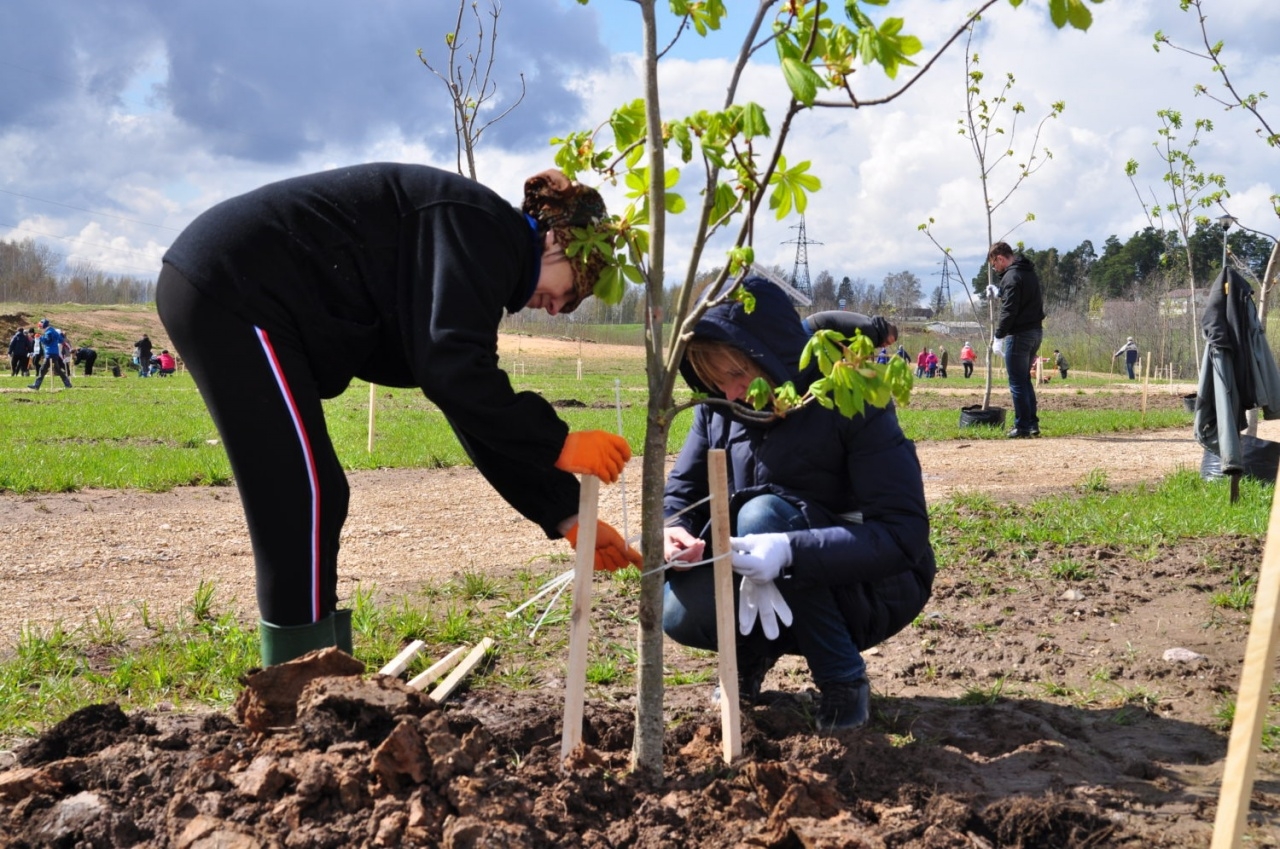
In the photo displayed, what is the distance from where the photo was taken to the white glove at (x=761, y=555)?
2.61 meters

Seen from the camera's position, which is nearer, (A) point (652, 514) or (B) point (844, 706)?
(A) point (652, 514)

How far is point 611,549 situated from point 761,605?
0.44 m

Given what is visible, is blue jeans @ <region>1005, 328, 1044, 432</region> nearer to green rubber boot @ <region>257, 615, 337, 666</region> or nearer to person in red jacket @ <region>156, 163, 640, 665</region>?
person in red jacket @ <region>156, 163, 640, 665</region>

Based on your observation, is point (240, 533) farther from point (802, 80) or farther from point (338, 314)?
point (802, 80)

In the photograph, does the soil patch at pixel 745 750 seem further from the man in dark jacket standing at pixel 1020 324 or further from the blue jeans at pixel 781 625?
the man in dark jacket standing at pixel 1020 324

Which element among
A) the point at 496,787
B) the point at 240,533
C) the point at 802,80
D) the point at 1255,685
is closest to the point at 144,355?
the point at 240,533

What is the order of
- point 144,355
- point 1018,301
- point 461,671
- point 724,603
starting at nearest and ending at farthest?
point 724,603 < point 461,671 < point 1018,301 < point 144,355

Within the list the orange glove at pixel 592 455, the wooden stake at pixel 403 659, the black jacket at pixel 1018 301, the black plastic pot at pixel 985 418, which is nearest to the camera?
the orange glove at pixel 592 455

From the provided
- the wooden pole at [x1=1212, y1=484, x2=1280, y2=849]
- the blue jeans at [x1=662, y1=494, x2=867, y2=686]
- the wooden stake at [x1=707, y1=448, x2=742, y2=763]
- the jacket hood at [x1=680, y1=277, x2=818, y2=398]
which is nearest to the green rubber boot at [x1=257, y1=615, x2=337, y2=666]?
the blue jeans at [x1=662, y1=494, x2=867, y2=686]

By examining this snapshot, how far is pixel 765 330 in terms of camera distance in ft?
9.00

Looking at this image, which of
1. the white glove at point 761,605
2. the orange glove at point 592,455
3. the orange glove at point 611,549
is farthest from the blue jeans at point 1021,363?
the orange glove at point 592,455

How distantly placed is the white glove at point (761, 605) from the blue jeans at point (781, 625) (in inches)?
2.2

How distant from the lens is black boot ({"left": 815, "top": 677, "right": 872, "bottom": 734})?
9.28ft

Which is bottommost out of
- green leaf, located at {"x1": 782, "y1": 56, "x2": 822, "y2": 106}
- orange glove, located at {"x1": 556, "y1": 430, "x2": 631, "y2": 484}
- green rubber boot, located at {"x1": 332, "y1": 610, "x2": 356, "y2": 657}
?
green rubber boot, located at {"x1": 332, "y1": 610, "x2": 356, "y2": 657}
